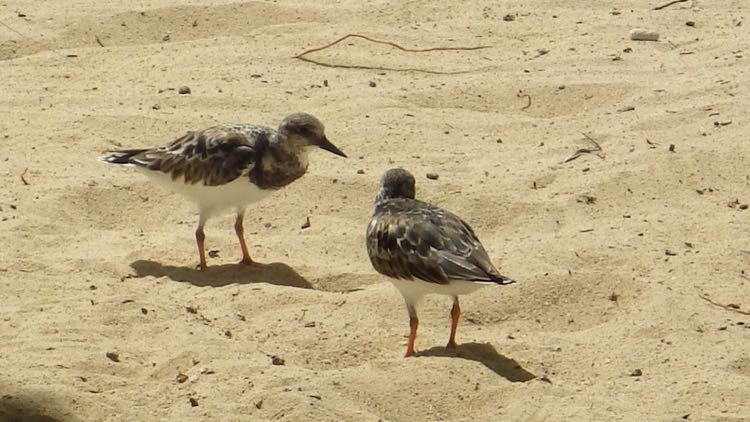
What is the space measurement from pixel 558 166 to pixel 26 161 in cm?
265

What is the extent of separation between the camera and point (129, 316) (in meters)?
6.45

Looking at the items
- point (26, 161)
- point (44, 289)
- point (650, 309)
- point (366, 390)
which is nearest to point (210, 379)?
point (366, 390)

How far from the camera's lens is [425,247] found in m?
6.14

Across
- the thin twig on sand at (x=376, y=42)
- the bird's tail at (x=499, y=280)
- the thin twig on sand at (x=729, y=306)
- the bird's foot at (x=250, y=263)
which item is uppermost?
the thin twig on sand at (x=376, y=42)

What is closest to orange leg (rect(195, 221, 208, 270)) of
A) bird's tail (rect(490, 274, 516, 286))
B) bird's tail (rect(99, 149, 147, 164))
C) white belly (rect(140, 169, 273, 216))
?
white belly (rect(140, 169, 273, 216))

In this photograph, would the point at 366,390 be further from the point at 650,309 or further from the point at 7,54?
the point at 7,54

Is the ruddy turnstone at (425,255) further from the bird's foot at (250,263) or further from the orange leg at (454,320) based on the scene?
the bird's foot at (250,263)

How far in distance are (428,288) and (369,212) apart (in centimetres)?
142

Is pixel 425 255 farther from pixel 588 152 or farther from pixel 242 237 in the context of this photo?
pixel 588 152

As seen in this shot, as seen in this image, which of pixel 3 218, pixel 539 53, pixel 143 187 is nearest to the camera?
pixel 3 218

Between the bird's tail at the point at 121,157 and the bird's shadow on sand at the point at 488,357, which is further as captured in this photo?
the bird's tail at the point at 121,157

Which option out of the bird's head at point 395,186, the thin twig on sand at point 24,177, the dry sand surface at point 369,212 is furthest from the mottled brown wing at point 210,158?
the bird's head at point 395,186

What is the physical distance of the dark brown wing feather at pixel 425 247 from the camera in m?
6.02

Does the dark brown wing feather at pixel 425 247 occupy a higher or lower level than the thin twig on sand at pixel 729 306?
higher
